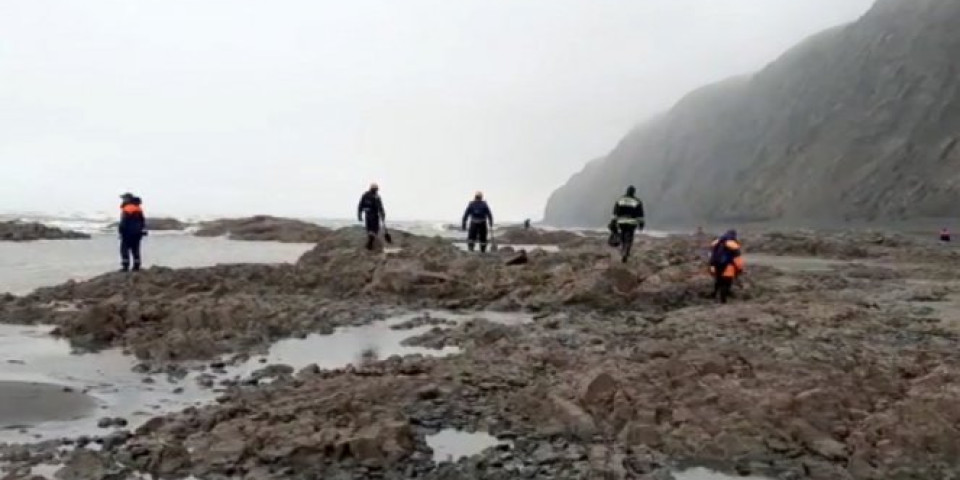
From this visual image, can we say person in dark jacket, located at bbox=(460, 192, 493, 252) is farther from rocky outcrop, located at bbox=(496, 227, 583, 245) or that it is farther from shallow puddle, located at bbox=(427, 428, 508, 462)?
rocky outcrop, located at bbox=(496, 227, 583, 245)

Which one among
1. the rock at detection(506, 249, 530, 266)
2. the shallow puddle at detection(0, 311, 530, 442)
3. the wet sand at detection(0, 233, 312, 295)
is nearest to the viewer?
the shallow puddle at detection(0, 311, 530, 442)

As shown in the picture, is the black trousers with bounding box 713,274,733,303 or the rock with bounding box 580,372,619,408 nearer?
the rock with bounding box 580,372,619,408

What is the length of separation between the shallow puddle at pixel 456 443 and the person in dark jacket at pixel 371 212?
57.6ft

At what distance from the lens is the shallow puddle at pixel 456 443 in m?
8.18

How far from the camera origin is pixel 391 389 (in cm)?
1004

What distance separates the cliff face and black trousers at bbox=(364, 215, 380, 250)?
62.7 m

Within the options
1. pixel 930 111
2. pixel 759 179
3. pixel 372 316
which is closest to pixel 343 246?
pixel 372 316

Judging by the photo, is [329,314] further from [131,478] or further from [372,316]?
[131,478]

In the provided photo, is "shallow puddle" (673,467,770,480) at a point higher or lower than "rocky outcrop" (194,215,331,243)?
lower

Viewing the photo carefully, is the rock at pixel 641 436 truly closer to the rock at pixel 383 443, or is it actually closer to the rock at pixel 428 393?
the rock at pixel 383 443

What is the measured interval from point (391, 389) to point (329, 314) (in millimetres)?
7318

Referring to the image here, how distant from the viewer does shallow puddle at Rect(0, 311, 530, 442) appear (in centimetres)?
930

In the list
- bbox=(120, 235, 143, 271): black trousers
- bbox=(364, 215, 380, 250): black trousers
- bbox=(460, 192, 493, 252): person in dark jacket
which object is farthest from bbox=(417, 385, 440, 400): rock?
bbox=(460, 192, 493, 252): person in dark jacket

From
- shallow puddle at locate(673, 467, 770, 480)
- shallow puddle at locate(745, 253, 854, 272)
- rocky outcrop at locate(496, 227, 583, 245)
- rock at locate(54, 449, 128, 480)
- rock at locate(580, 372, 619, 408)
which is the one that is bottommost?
shallow puddle at locate(673, 467, 770, 480)
